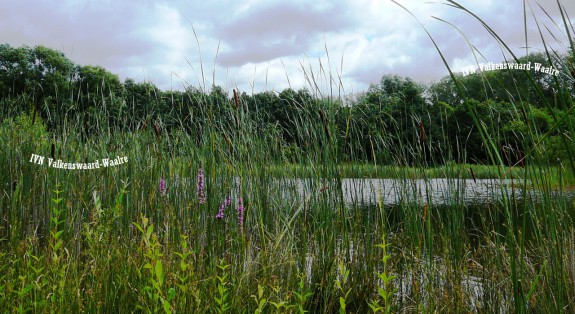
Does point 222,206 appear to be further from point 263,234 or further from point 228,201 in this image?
point 263,234

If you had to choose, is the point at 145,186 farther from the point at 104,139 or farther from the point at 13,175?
the point at 13,175

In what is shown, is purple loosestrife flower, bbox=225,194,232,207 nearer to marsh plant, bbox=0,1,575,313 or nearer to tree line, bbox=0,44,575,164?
marsh plant, bbox=0,1,575,313

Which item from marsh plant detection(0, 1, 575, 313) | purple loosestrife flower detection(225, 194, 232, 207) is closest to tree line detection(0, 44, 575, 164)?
marsh plant detection(0, 1, 575, 313)

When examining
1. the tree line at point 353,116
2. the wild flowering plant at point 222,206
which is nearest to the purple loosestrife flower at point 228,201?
the wild flowering plant at point 222,206

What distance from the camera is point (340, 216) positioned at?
2.74 m

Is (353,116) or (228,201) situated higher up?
(353,116)

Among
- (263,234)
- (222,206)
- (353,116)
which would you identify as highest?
(353,116)

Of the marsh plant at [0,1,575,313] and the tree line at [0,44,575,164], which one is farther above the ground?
the tree line at [0,44,575,164]

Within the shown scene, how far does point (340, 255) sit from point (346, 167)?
33.1 inches

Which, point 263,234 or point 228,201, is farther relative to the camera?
point 228,201

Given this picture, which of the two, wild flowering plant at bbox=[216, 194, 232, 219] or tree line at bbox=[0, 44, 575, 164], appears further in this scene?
wild flowering plant at bbox=[216, 194, 232, 219]

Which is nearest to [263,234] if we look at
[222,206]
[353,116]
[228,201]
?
[222,206]

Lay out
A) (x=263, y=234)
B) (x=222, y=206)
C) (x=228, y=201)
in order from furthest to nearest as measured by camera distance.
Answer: (x=228, y=201) → (x=222, y=206) → (x=263, y=234)

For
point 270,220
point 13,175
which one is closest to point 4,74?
point 13,175
